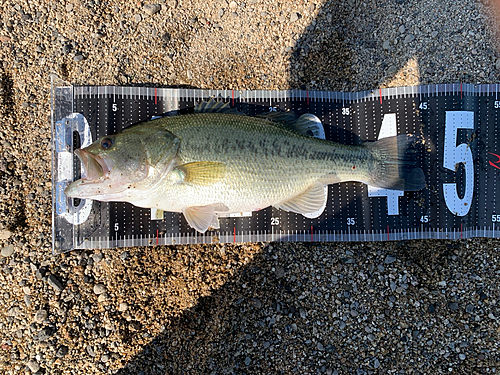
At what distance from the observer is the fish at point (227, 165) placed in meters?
3.03

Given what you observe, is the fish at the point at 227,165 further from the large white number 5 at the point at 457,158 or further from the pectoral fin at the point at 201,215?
the large white number 5 at the point at 457,158

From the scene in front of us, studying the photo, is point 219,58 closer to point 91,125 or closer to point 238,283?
point 91,125

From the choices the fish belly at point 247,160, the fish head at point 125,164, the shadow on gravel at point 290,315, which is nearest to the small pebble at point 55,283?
the shadow on gravel at point 290,315

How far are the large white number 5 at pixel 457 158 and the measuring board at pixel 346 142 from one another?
1 cm

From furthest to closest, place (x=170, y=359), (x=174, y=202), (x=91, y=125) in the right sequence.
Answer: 1. (x=91, y=125)
2. (x=170, y=359)
3. (x=174, y=202)

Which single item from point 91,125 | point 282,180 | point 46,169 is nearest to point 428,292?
point 282,180

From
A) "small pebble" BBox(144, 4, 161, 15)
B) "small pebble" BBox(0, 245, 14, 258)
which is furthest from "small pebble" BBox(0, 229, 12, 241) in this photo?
"small pebble" BBox(144, 4, 161, 15)

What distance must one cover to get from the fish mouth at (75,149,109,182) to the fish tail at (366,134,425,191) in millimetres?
2913

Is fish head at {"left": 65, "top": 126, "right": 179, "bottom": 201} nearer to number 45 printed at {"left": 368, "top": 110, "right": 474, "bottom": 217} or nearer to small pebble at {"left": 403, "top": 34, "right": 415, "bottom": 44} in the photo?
number 45 printed at {"left": 368, "top": 110, "right": 474, "bottom": 217}

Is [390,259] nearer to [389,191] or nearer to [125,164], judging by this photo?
[389,191]

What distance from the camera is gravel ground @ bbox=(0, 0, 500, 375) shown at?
135 inches

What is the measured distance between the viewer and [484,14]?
→ 3.83 meters

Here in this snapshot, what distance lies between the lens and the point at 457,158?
370cm

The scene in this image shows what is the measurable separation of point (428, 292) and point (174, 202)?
3.16 metres
